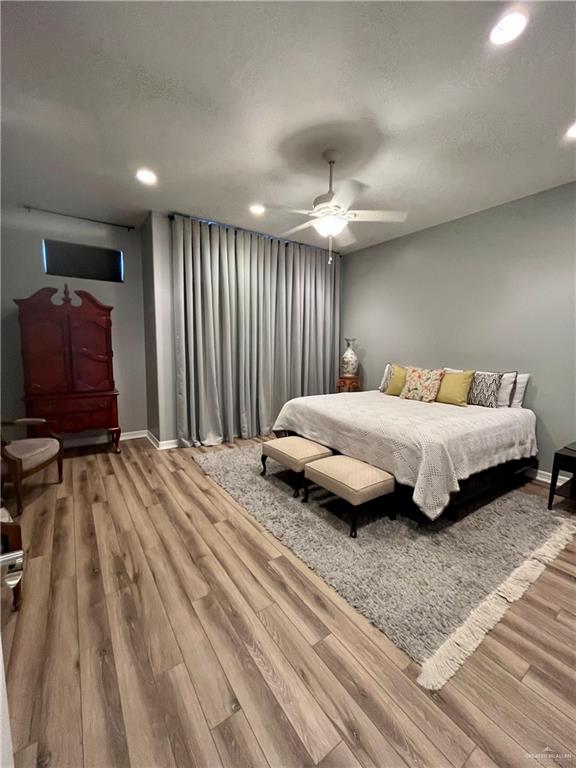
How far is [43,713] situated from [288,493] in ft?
6.18

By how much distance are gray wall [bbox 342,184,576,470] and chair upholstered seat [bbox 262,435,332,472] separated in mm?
2179

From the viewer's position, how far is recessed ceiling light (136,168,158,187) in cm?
274

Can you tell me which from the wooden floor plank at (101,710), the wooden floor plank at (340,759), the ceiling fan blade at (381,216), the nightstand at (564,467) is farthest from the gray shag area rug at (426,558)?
the ceiling fan blade at (381,216)

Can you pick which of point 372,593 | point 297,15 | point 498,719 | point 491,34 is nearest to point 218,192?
point 297,15

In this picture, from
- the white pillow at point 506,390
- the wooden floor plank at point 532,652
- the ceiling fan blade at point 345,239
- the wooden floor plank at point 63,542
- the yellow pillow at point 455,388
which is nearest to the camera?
the wooden floor plank at point 532,652

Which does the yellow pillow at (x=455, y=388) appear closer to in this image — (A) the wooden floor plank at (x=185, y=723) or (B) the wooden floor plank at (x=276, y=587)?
(B) the wooden floor plank at (x=276, y=587)

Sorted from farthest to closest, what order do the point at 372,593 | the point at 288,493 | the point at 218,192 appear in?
1. the point at 218,192
2. the point at 288,493
3. the point at 372,593

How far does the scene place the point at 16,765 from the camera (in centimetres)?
98

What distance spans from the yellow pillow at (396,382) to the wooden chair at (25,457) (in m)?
3.58

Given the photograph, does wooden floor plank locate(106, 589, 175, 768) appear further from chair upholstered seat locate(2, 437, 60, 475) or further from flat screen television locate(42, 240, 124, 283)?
flat screen television locate(42, 240, 124, 283)

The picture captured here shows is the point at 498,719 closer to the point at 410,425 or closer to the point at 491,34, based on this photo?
the point at 410,425

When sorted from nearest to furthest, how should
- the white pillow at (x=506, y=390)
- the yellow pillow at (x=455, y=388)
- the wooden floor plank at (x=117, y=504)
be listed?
the wooden floor plank at (x=117, y=504), the white pillow at (x=506, y=390), the yellow pillow at (x=455, y=388)

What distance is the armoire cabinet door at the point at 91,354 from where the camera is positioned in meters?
3.45

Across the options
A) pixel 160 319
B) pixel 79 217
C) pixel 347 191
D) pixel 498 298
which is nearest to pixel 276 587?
pixel 160 319
